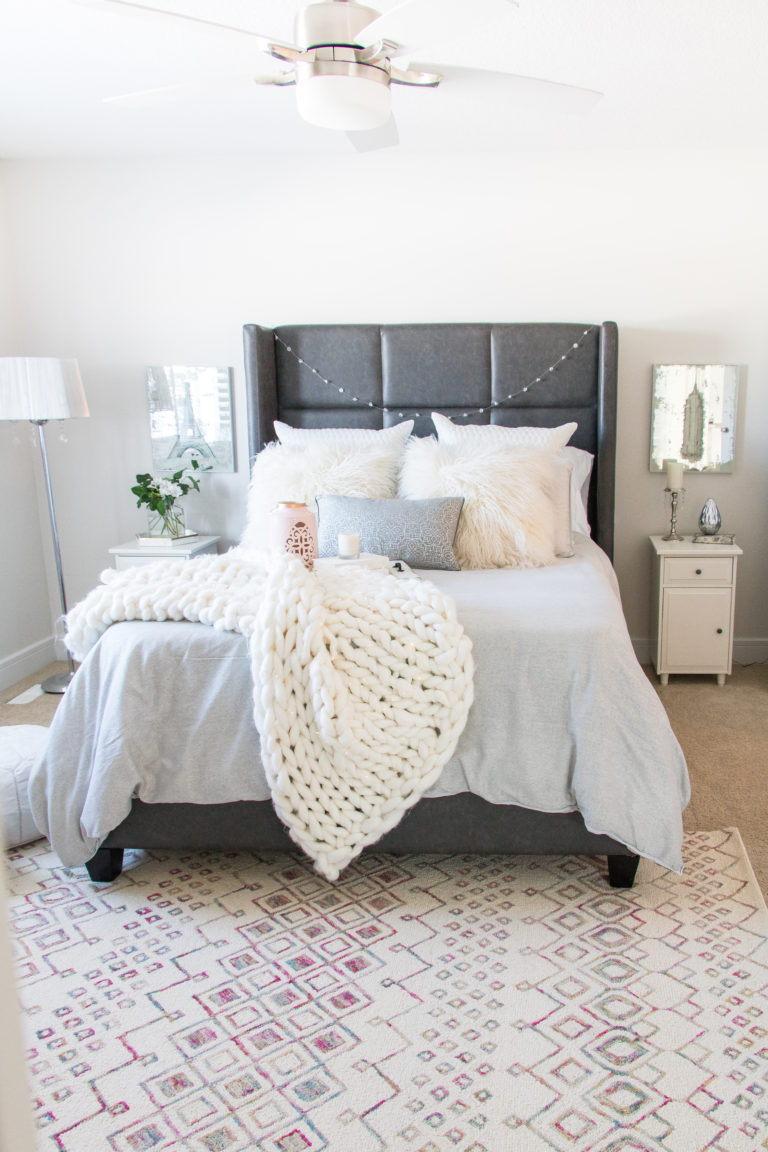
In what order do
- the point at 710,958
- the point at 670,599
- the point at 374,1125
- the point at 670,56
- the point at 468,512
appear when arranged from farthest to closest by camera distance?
1. the point at 670,599
2. the point at 468,512
3. the point at 670,56
4. the point at 710,958
5. the point at 374,1125

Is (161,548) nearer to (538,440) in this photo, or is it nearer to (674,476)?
(538,440)

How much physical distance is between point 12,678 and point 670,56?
359cm

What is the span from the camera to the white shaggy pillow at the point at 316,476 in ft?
10.7

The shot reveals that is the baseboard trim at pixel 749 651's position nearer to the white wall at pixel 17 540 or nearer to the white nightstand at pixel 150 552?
the white nightstand at pixel 150 552

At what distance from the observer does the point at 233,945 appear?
208cm

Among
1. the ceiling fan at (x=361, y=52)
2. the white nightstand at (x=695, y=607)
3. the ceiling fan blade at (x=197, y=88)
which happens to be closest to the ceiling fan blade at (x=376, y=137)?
the ceiling fan at (x=361, y=52)

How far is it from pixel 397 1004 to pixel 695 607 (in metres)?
2.44

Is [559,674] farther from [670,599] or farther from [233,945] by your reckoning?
[670,599]

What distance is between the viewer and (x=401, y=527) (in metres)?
2.96

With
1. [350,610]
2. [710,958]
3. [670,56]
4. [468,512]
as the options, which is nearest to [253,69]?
[670,56]

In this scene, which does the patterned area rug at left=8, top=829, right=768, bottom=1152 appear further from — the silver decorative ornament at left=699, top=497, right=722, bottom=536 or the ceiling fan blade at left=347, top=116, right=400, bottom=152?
the ceiling fan blade at left=347, top=116, right=400, bottom=152

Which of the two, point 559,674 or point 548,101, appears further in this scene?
point 548,101

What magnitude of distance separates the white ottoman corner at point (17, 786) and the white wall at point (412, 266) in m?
1.63

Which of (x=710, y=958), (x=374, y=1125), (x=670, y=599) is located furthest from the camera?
(x=670, y=599)
